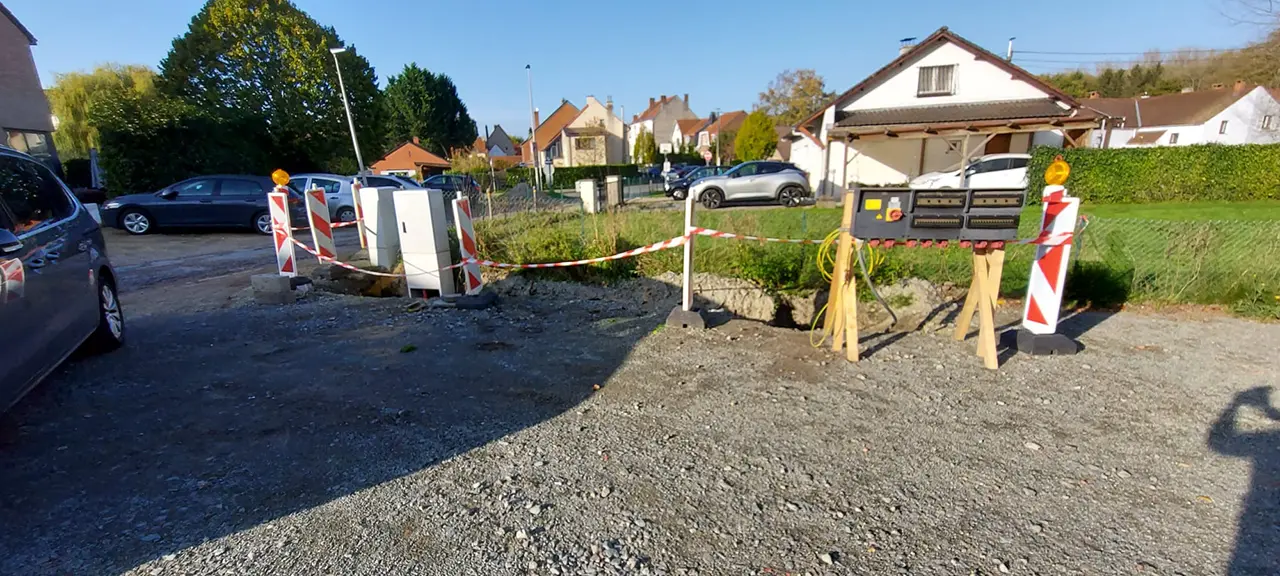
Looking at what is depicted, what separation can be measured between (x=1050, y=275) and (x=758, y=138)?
45215mm

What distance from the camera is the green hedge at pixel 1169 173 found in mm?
15844

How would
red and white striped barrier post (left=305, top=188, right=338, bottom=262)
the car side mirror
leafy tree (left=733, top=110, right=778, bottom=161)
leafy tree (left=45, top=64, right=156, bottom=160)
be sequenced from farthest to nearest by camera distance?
leafy tree (left=733, top=110, right=778, bottom=161) < leafy tree (left=45, top=64, right=156, bottom=160) < red and white striped barrier post (left=305, top=188, right=338, bottom=262) < the car side mirror

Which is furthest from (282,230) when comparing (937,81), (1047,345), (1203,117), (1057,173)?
(1203,117)

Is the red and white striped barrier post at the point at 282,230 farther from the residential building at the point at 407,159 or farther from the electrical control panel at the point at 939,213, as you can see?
the residential building at the point at 407,159

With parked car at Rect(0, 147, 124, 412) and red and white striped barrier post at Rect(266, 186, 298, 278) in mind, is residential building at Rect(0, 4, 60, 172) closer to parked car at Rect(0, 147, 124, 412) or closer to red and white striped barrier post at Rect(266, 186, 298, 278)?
red and white striped barrier post at Rect(266, 186, 298, 278)

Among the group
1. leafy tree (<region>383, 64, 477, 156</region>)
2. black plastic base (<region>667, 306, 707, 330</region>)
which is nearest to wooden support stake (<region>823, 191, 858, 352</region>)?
black plastic base (<region>667, 306, 707, 330</region>)

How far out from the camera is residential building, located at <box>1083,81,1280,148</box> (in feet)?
135

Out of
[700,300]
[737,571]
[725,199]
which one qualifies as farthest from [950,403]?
[725,199]

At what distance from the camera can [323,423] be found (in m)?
3.45

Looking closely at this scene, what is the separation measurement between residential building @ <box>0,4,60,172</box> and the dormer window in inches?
1219

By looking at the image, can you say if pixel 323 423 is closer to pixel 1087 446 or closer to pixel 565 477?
pixel 565 477

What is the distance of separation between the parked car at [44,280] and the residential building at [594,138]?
168ft

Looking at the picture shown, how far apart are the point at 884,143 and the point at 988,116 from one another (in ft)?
13.2

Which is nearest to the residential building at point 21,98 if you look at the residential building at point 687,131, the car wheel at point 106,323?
the car wheel at point 106,323
